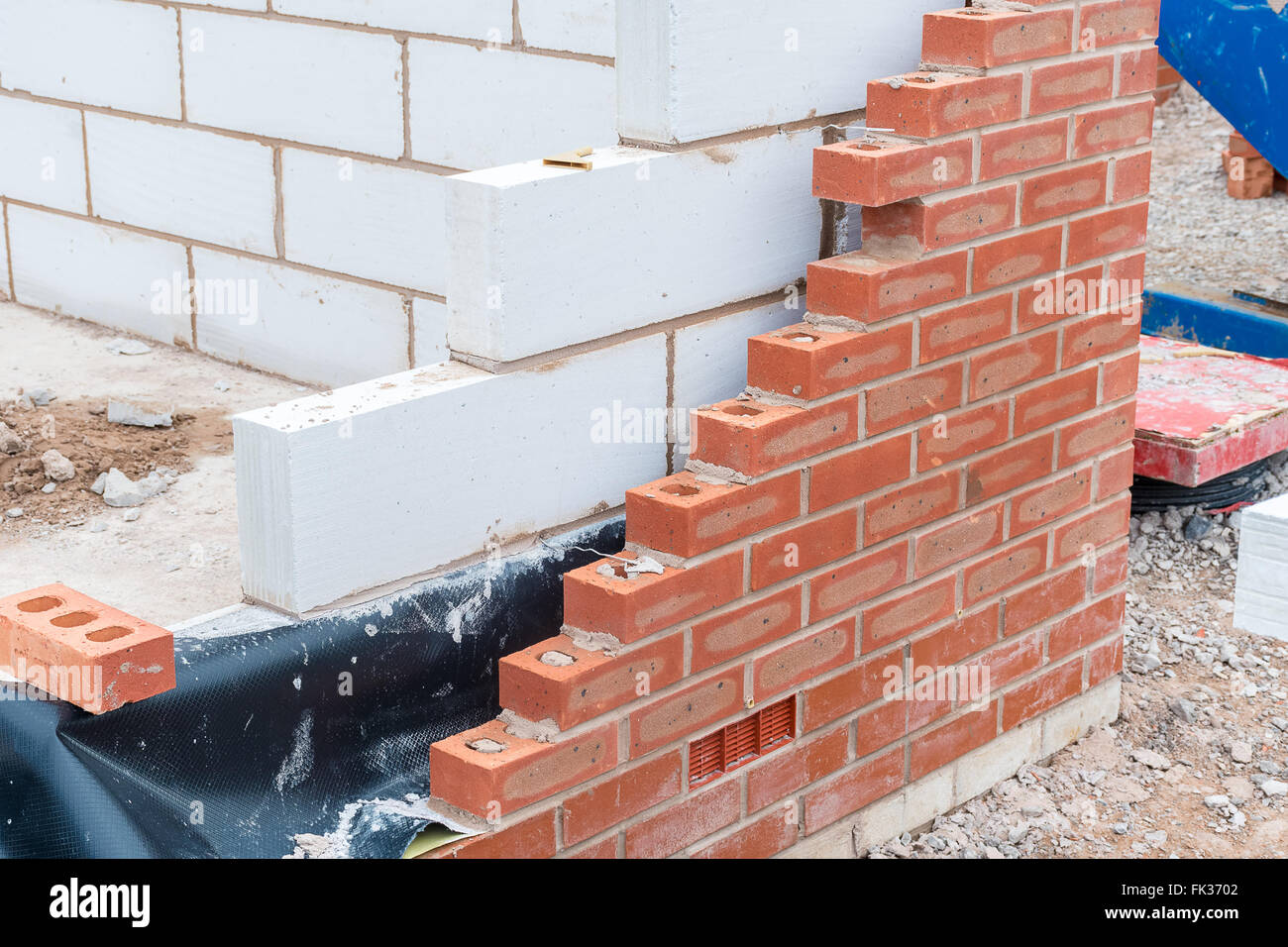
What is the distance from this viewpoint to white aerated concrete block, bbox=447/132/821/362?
2.95m

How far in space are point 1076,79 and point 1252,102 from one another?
10.4ft

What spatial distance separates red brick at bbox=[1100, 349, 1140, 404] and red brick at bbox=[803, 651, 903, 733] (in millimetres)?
926

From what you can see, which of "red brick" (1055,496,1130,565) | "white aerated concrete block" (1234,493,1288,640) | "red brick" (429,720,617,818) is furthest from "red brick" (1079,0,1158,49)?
"red brick" (429,720,617,818)

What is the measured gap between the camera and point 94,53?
5.52 m

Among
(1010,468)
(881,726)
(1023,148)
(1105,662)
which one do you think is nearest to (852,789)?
(881,726)

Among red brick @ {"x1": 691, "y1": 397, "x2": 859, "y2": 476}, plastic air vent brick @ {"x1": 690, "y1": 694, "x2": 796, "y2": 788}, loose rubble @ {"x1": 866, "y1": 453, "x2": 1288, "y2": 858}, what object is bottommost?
loose rubble @ {"x1": 866, "y1": 453, "x2": 1288, "y2": 858}

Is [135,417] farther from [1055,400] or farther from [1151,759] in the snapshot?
Answer: [1151,759]

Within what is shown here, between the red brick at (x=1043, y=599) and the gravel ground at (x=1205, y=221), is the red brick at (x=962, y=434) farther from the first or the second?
the gravel ground at (x=1205, y=221)

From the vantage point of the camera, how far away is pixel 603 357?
322 cm

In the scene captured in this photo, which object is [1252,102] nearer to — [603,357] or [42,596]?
[603,357]

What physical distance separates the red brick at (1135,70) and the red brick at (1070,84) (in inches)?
1.8

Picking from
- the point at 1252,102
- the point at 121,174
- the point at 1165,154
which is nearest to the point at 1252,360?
the point at 1252,102

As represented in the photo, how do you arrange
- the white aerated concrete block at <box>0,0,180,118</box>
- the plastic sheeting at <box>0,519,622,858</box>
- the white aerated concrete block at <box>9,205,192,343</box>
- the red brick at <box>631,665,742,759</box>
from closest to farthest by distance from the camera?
the plastic sheeting at <box>0,519,622,858</box> → the red brick at <box>631,665,742,759</box> → the white aerated concrete block at <box>0,0,180,118</box> → the white aerated concrete block at <box>9,205,192,343</box>

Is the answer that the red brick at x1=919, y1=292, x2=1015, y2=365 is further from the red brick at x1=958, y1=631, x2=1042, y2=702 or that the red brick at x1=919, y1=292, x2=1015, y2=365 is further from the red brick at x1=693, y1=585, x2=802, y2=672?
the red brick at x1=958, y1=631, x2=1042, y2=702
